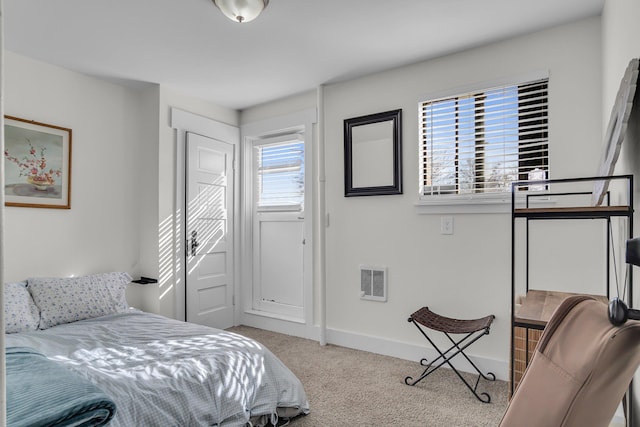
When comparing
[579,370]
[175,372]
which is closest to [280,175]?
[175,372]

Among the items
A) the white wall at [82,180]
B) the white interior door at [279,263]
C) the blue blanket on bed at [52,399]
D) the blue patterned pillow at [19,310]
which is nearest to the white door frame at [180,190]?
the white wall at [82,180]

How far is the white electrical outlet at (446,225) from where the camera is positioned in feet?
9.62

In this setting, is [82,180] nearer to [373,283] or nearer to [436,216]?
[373,283]

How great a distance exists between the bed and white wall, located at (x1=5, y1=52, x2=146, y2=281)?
36 cm

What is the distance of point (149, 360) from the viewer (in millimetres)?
1934

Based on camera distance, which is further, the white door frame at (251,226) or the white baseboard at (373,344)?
the white door frame at (251,226)

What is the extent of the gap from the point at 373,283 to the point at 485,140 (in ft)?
4.91

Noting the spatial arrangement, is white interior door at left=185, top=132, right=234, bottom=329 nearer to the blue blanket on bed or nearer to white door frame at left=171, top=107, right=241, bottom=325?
white door frame at left=171, top=107, right=241, bottom=325

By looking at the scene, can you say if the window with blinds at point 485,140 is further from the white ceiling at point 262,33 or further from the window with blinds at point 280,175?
the window with blinds at point 280,175

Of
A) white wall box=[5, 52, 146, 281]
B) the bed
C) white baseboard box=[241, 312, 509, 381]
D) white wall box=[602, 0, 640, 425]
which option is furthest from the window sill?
white wall box=[5, 52, 146, 281]

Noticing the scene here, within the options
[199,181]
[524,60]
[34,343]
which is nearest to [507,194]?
[524,60]

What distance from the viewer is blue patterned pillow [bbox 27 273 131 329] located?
8.61ft

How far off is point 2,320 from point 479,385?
2.88m

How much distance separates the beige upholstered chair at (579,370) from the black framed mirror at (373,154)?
247cm
